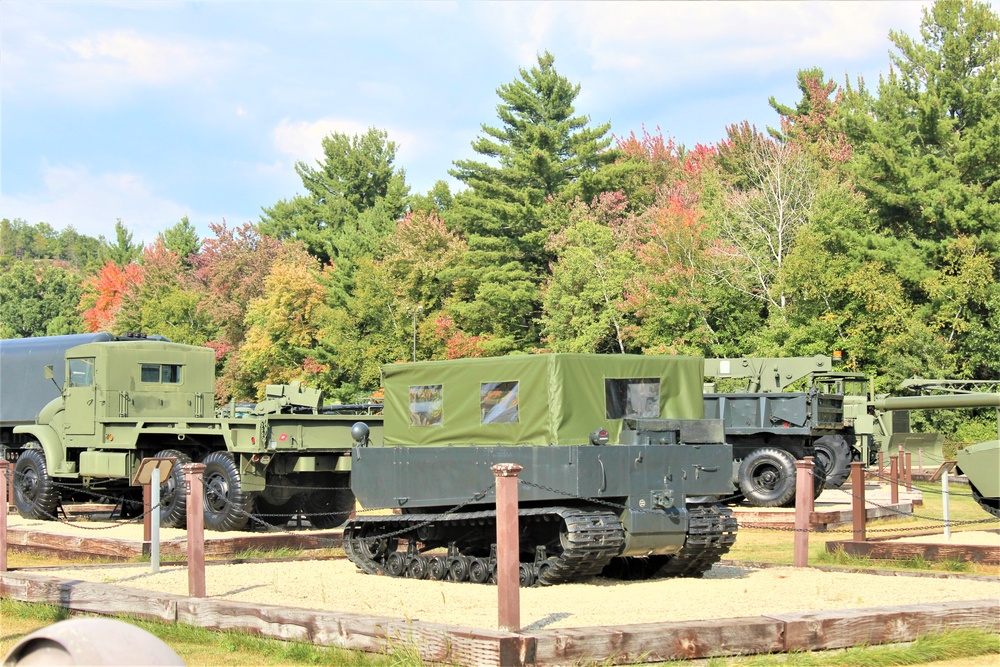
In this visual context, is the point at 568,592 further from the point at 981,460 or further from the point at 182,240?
the point at 182,240

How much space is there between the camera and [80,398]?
1948cm

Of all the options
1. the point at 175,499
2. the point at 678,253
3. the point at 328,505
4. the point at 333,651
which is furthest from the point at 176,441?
the point at 678,253

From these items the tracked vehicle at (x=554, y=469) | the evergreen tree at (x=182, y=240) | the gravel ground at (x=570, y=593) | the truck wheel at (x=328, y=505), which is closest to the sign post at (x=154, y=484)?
the gravel ground at (x=570, y=593)

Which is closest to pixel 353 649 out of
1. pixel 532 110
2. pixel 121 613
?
pixel 121 613

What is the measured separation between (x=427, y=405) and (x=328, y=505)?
5.67 meters

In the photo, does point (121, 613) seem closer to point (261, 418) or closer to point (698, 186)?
point (261, 418)

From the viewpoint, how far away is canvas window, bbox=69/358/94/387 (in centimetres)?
1953

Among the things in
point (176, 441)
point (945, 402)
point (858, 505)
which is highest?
point (945, 402)

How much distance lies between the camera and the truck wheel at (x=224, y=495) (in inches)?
658

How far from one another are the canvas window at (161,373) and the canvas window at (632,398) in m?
10.0

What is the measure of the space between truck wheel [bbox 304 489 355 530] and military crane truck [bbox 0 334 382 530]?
2 centimetres

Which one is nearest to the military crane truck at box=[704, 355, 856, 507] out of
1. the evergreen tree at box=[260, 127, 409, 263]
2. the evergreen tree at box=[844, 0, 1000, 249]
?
the evergreen tree at box=[844, 0, 1000, 249]

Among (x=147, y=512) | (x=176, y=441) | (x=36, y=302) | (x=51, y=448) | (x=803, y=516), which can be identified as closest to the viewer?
(x=803, y=516)

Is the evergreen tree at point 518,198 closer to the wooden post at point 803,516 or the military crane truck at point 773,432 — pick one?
the military crane truck at point 773,432
